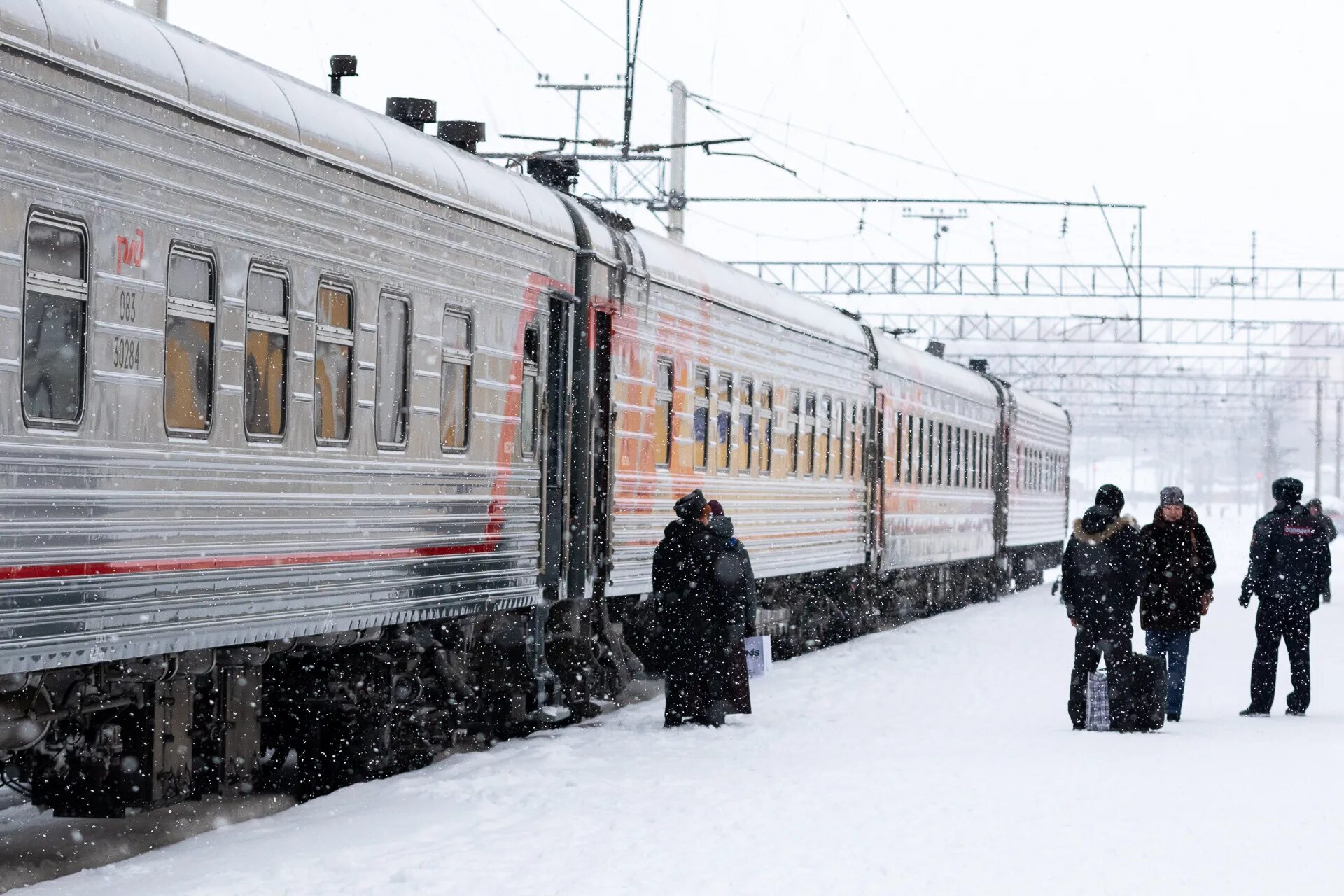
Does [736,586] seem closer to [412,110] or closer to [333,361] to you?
[412,110]

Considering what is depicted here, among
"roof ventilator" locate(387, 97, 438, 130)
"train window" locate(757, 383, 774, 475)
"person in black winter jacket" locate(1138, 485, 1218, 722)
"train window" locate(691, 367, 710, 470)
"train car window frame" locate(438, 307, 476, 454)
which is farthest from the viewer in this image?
"train window" locate(757, 383, 774, 475)

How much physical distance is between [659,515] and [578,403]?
1.95m

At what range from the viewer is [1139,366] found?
351 feet

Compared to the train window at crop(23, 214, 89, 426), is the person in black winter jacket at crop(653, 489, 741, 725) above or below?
below

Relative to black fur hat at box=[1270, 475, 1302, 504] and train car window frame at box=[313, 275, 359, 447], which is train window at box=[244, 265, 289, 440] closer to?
train car window frame at box=[313, 275, 359, 447]

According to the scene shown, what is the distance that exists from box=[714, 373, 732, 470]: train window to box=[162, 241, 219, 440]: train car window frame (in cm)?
823

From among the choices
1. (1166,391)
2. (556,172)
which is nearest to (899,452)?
(556,172)

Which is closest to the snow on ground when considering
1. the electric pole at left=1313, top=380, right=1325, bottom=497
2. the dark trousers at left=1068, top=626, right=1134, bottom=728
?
the dark trousers at left=1068, top=626, right=1134, bottom=728

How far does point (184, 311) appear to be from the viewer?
8.16 metres

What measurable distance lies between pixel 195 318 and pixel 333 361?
136cm

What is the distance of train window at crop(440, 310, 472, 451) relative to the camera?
10891mm

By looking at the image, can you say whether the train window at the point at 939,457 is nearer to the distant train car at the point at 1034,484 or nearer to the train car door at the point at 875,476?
the train car door at the point at 875,476

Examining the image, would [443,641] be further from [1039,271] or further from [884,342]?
[1039,271]

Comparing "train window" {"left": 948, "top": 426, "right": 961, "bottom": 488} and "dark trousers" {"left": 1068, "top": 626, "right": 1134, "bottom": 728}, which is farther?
"train window" {"left": 948, "top": 426, "right": 961, "bottom": 488}
